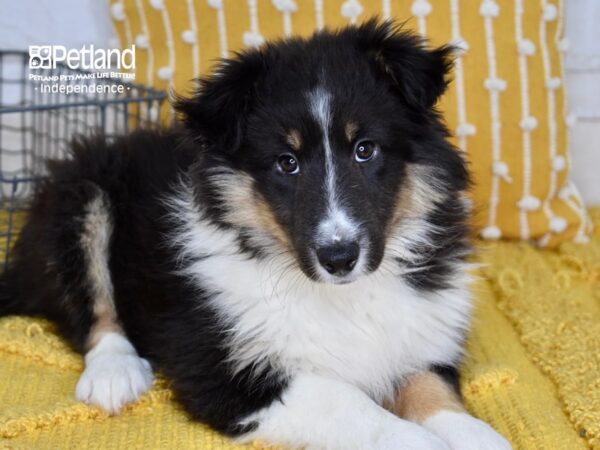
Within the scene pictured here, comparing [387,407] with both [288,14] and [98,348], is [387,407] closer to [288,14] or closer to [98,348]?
[98,348]

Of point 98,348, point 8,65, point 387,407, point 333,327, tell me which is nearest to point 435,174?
point 333,327

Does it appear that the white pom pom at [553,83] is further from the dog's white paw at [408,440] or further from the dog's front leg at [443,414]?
the dog's white paw at [408,440]

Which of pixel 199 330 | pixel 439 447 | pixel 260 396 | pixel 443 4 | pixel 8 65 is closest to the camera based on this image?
pixel 439 447

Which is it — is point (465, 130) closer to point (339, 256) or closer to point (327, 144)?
point (327, 144)

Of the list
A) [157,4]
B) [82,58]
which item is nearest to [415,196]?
[157,4]

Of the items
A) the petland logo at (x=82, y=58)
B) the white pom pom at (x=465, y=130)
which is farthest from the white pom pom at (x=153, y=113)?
the white pom pom at (x=465, y=130)

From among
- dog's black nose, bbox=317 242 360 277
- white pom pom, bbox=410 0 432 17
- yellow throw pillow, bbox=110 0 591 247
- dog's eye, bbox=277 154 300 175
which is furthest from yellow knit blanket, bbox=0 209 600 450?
white pom pom, bbox=410 0 432 17

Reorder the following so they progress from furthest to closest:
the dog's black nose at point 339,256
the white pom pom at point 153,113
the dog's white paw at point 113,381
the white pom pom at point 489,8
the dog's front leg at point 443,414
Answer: the white pom pom at point 153,113 → the white pom pom at point 489,8 → the dog's white paw at point 113,381 → the dog's front leg at point 443,414 → the dog's black nose at point 339,256

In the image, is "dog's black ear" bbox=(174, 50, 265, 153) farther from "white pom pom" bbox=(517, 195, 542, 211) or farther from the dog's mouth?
"white pom pom" bbox=(517, 195, 542, 211)
